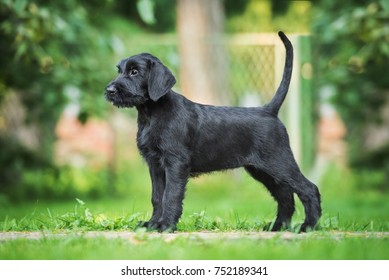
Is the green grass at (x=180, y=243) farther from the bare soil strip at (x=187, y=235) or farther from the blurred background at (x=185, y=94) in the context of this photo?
the blurred background at (x=185, y=94)

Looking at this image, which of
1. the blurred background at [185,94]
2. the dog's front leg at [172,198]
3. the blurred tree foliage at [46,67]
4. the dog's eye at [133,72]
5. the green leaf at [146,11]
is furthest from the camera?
the blurred background at [185,94]

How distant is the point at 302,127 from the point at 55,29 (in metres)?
6.24

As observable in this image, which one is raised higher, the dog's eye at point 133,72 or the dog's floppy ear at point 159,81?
the dog's eye at point 133,72

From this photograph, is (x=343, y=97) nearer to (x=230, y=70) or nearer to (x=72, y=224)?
(x=230, y=70)

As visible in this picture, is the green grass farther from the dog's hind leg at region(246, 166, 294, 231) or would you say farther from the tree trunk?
the tree trunk

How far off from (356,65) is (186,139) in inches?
354

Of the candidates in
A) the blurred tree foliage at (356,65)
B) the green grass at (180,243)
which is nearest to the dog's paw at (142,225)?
the green grass at (180,243)

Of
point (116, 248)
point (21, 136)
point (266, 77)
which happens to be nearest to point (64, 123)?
point (21, 136)

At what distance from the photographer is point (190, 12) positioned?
15141 millimetres

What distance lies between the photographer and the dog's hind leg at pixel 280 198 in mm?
6555

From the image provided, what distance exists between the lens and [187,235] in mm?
5789

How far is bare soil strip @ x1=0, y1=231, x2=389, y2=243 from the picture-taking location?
565 cm

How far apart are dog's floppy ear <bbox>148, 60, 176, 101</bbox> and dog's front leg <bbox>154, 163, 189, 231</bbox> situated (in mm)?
601
